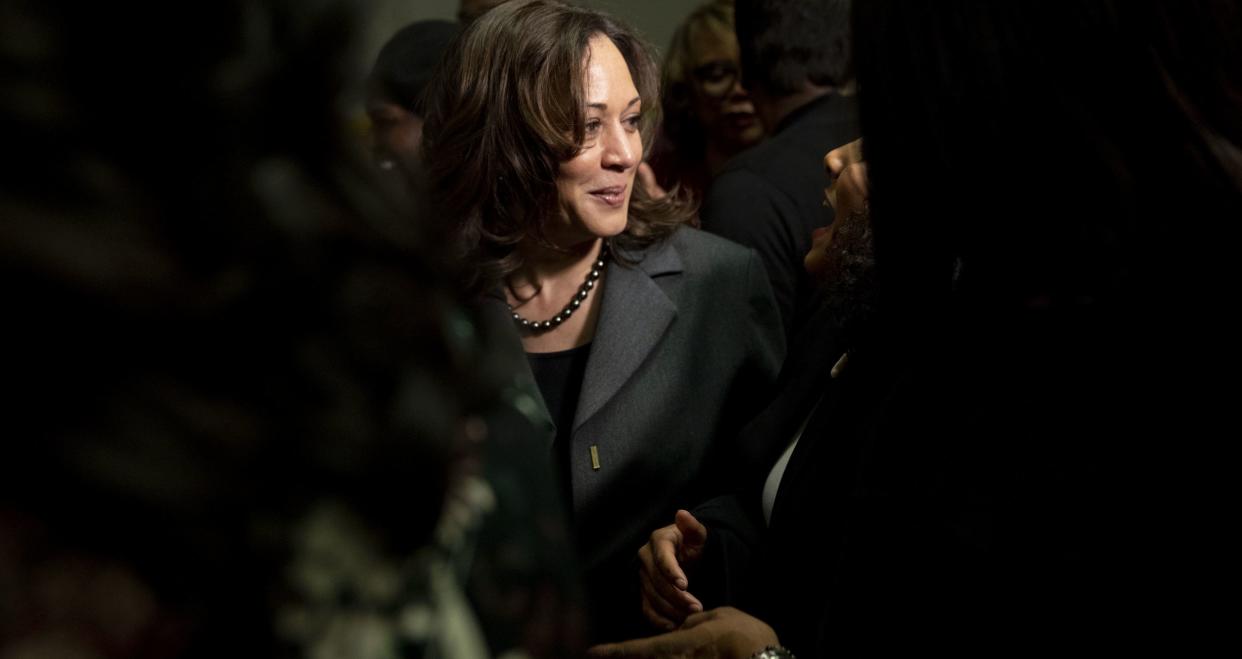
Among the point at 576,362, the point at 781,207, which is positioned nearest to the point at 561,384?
the point at 576,362

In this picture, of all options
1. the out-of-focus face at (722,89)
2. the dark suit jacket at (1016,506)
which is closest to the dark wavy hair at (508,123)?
the dark suit jacket at (1016,506)

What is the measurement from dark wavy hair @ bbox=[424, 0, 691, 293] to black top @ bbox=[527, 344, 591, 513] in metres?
0.18

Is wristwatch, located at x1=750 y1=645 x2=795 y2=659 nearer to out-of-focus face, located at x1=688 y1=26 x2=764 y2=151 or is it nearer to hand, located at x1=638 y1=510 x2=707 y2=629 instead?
hand, located at x1=638 y1=510 x2=707 y2=629

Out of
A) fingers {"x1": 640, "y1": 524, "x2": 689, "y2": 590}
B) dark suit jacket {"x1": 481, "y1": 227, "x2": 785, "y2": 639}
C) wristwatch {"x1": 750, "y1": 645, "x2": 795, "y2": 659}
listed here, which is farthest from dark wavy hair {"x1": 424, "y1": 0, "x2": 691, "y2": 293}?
wristwatch {"x1": 750, "y1": 645, "x2": 795, "y2": 659}

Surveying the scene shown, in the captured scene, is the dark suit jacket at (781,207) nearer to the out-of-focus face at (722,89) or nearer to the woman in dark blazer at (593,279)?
the woman in dark blazer at (593,279)

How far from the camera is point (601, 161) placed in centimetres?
215

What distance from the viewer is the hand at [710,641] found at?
55.1 inches

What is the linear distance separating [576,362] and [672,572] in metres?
0.54

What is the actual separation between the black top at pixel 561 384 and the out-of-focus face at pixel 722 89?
1804 millimetres

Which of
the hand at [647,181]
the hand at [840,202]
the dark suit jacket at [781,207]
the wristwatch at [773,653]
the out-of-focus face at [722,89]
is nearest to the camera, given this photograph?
the wristwatch at [773,653]

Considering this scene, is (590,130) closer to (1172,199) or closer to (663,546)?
(663,546)

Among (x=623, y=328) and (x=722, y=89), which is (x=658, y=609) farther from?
(x=722, y=89)

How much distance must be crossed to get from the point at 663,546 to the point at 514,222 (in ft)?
2.31

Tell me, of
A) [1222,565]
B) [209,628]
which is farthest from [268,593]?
[1222,565]
